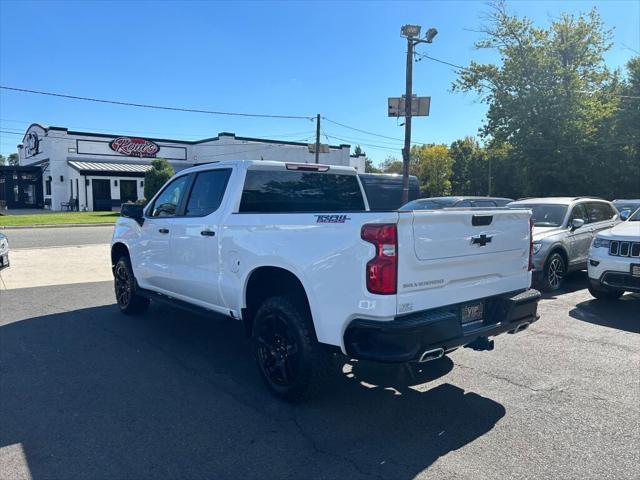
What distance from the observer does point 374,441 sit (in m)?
3.54

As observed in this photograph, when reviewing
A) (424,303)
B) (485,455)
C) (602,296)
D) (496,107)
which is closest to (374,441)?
(485,455)

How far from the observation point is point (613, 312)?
24.1ft

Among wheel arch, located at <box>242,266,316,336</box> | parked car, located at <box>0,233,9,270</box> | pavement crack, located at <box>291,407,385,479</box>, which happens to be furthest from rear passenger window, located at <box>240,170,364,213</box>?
parked car, located at <box>0,233,9,270</box>

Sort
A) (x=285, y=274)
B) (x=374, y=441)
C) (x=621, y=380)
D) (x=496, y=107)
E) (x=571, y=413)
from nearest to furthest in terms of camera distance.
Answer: (x=374, y=441) < (x=571, y=413) < (x=285, y=274) < (x=621, y=380) < (x=496, y=107)

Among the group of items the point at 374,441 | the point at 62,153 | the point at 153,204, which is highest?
the point at 62,153

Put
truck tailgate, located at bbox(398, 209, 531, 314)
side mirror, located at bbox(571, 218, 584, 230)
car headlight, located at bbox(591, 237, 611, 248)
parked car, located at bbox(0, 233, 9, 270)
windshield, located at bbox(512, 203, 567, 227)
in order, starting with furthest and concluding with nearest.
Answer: parked car, located at bbox(0, 233, 9, 270) → windshield, located at bbox(512, 203, 567, 227) → side mirror, located at bbox(571, 218, 584, 230) → car headlight, located at bbox(591, 237, 611, 248) → truck tailgate, located at bbox(398, 209, 531, 314)

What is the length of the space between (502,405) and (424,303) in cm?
131

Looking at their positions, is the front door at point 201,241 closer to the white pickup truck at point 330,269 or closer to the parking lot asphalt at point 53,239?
the white pickup truck at point 330,269

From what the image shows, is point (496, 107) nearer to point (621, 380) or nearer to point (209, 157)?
point (209, 157)

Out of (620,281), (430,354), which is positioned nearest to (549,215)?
(620,281)

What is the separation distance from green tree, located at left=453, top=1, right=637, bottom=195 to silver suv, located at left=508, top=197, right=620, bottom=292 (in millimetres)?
26894

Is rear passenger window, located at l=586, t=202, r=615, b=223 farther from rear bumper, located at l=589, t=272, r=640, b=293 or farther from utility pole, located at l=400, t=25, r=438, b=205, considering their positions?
utility pole, located at l=400, t=25, r=438, b=205

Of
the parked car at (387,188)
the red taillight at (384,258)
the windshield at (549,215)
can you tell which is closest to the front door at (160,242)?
the red taillight at (384,258)

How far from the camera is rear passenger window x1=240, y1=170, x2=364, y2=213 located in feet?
16.4
